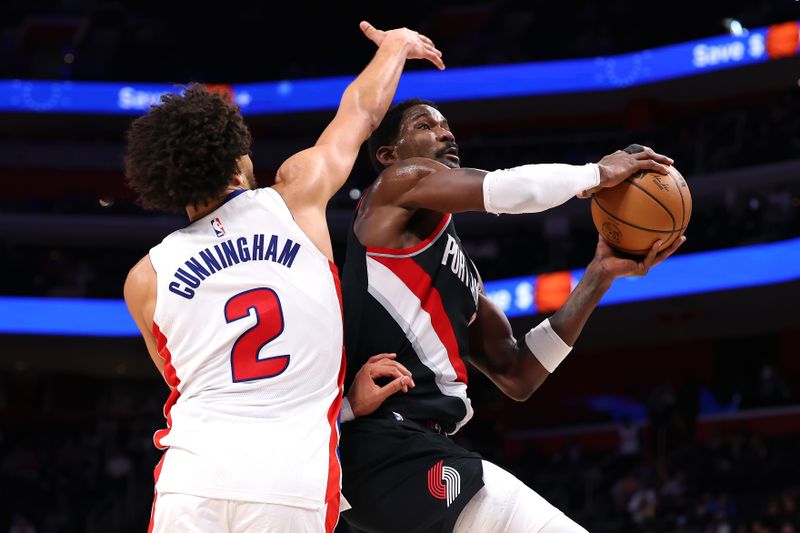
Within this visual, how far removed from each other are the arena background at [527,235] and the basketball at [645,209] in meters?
8.39

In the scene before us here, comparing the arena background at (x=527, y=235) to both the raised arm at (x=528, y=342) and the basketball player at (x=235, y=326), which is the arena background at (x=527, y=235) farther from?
the basketball player at (x=235, y=326)

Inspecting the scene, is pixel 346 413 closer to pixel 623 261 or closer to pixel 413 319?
pixel 413 319

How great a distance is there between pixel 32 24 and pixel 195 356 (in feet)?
83.9

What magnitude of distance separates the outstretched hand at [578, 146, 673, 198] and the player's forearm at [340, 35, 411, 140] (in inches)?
31.7

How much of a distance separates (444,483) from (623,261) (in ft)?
4.01

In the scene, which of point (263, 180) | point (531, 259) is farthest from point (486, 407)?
point (263, 180)

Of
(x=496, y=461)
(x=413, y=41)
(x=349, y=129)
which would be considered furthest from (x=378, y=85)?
(x=496, y=461)

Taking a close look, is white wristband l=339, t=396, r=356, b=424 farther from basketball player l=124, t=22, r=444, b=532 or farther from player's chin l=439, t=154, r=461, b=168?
player's chin l=439, t=154, r=461, b=168

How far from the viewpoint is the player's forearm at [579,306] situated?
14.3 feet

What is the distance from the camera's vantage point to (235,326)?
3156mm

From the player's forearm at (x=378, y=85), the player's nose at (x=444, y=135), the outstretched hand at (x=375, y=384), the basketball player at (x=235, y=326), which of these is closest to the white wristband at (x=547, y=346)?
the outstretched hand at (x=375, y=384)

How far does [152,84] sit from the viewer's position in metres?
24.7

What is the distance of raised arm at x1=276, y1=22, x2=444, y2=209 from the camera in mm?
3451

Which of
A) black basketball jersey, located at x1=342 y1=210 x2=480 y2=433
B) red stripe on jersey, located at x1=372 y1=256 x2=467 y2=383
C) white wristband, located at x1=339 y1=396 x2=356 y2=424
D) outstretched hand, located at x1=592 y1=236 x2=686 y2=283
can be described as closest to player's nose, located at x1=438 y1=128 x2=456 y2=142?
black basketball jersey, located at x1=342 y1=210 x2=480 y2=433
